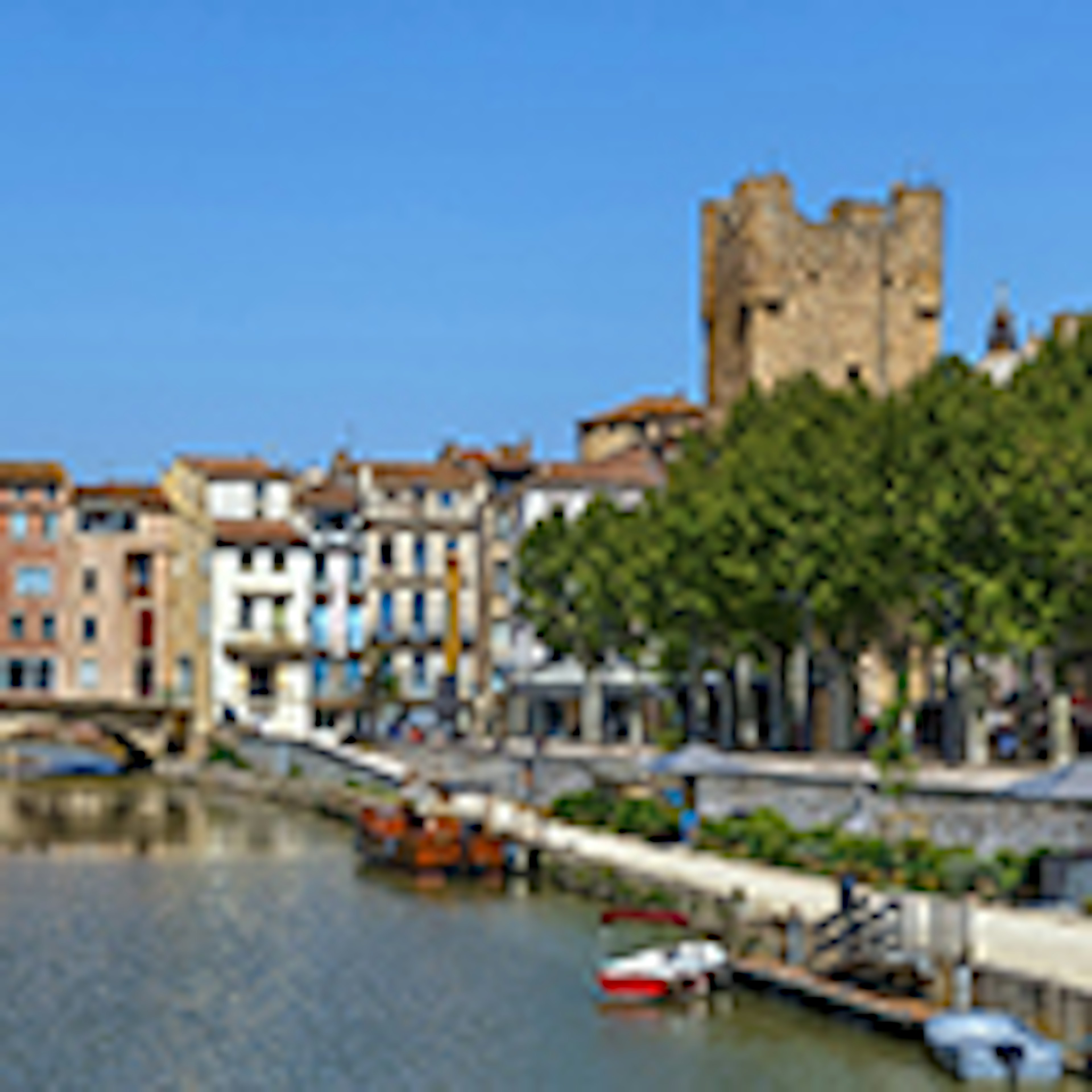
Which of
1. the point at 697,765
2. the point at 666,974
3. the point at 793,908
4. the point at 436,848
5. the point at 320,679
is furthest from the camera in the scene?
the point at 320,679

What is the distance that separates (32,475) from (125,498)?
543 centimetres

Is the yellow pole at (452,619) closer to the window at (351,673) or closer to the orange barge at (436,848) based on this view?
the window at (351,673)

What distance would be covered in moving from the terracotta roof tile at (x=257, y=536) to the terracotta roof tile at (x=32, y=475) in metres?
9.67

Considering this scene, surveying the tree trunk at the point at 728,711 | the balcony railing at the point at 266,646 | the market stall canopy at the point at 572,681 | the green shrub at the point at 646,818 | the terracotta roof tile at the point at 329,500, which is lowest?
→ the green shrub at the point at 646,818

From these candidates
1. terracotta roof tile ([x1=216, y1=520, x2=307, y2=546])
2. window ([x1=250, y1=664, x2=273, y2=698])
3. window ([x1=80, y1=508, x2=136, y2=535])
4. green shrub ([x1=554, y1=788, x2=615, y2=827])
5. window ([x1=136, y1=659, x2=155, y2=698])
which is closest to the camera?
green shrub ([x1=554, y1=788, x2=615, y2=827])

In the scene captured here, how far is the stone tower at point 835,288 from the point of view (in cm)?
11812

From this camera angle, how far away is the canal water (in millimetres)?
43938

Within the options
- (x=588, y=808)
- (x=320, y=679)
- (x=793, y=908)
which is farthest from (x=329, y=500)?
(x=793, y=908)

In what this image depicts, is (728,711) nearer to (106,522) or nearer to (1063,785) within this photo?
(1063,785)

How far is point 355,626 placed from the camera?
138875 mm

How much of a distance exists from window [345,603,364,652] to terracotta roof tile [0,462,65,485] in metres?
18.2

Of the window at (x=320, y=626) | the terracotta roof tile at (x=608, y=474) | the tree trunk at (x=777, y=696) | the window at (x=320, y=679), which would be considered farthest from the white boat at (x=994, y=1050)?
the window at (x=320, y=679)

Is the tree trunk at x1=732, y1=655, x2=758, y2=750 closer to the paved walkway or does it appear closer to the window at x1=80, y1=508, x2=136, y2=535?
the paved walkway

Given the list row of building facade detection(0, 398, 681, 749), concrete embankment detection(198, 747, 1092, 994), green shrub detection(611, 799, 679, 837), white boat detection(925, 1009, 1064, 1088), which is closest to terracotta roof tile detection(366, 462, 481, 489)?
row of building facade detection(0, 398, 681, 749)
